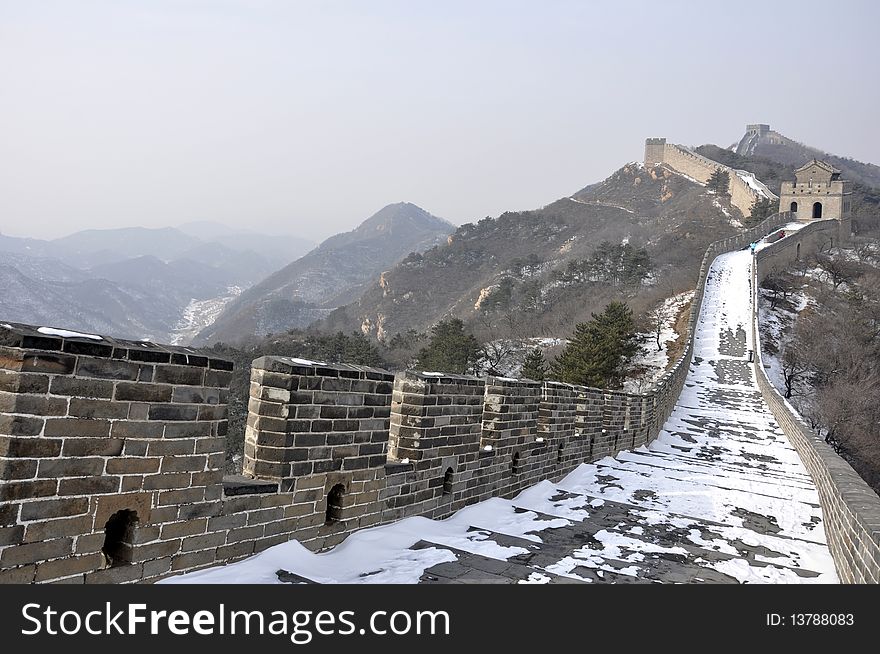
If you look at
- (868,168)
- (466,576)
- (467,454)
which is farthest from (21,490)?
(868,168)

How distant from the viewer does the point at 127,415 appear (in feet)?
9.30

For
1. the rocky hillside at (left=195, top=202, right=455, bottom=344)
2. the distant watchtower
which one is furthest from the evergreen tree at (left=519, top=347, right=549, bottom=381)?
the distant watchtower

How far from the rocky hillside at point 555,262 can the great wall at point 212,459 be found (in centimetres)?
3580

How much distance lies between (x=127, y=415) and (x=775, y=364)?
1211 inches

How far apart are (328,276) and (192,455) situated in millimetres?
118339

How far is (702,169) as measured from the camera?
80.9m

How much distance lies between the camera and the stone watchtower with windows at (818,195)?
5188 centimetres

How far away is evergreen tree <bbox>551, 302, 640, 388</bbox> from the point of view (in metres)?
26.1

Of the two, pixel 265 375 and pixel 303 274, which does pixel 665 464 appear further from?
pixel 303 274

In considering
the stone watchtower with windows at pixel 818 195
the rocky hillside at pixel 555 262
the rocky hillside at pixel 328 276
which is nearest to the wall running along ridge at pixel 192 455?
the rocky hillside at pixel 555 262

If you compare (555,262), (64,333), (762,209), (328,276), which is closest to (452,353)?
(64,333)

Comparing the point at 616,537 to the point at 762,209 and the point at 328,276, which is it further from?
the point at 328,276

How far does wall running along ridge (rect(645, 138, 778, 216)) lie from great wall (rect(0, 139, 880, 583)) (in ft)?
194

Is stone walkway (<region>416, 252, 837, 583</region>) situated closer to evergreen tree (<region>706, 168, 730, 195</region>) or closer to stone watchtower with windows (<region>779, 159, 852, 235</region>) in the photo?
stone watchtower with windows (<region>779, 159, 852, 235</region>)
